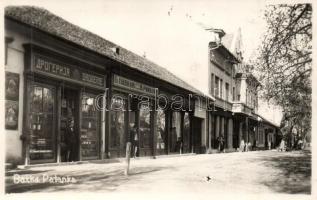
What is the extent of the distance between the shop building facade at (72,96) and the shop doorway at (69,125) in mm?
23

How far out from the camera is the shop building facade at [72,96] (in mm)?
9641

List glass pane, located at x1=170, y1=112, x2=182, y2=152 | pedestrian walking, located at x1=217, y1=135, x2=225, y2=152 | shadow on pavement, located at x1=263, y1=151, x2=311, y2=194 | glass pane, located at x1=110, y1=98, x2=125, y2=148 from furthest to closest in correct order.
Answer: pedestrian walking, located at x1=217, y1=135, x2=225, y2=152
glass pane, located at x1=170, y1=112, x2=182, y2=152
glass pane, located at x1=110, y1=98, x2=125, y2=148
shadow on pavement, located at x1=263, y1=151, x2=311, y2=194

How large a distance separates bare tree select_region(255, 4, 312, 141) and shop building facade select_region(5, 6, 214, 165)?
4074mm

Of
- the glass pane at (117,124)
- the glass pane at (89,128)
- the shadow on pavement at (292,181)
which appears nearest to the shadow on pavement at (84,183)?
the glass pane at (89,128)

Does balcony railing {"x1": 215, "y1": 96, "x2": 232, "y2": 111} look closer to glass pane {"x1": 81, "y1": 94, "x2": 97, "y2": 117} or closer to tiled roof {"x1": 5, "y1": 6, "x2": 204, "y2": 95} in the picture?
tiled roof {"x1": 5, "y1": 6, "x2": 204, "y2": 95}

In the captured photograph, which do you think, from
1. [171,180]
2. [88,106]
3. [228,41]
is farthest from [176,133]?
[171,180]

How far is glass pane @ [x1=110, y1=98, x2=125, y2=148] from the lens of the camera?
44.7 feet

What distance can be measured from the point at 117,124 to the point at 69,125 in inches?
91.2

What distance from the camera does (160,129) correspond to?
17297 millimetres

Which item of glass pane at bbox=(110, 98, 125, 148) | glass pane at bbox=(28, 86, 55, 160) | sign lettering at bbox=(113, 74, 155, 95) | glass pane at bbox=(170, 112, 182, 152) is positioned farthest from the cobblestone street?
glass pane at bbox=(170, 112, 182, 152)

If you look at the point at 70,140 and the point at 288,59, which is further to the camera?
the point at 70,140

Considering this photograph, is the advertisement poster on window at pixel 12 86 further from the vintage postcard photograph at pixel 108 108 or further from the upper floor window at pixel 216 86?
the upper floor window at pixel 216 86

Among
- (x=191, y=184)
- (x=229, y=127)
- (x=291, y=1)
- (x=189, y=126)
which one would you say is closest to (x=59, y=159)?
(x=191, y=184)

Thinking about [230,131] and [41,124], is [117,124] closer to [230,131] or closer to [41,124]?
[41,124]
